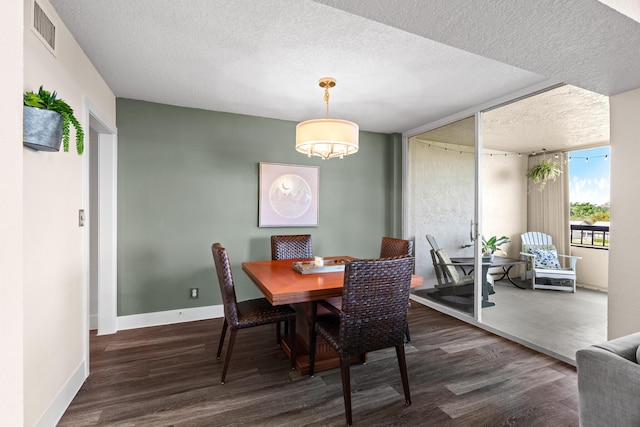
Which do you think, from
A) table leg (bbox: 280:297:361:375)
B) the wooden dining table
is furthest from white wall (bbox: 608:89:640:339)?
table leg (bbox: 280:297:361:375)

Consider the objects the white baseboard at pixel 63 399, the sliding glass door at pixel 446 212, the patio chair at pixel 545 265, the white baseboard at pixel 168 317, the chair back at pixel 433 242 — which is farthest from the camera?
the patio chair at pixel 545 265

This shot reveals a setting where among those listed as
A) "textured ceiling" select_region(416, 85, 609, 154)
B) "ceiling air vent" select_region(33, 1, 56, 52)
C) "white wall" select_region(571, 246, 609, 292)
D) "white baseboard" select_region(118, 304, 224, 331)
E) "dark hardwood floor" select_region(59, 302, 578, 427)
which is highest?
"textured ceiling" select_region(416, 85, 609, 154)

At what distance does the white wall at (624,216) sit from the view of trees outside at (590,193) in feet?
12.3

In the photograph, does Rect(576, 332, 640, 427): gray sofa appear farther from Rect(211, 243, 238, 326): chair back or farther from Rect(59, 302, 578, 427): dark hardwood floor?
Rect(211, 243, 238, 326): chair back

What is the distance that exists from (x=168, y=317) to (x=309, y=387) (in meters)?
2.01

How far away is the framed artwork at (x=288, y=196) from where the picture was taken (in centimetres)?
372

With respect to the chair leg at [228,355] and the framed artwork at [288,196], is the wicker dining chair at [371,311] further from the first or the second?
the framed artwork at [288,196]

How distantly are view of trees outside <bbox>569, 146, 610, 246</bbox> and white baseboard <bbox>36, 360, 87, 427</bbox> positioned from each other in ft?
22.6

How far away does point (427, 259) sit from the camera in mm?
4102

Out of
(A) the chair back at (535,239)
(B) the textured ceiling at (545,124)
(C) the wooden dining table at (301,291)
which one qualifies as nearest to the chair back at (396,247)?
(C) the wooden dining table at (301,291)

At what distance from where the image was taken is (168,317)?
3.31 m

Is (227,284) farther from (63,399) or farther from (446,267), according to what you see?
(446,267)

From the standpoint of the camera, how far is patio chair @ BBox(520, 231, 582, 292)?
466 centimetres

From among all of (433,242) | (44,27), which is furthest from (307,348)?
(44,27)
